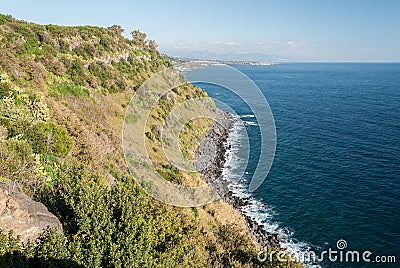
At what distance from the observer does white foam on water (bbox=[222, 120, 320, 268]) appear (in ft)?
99.5

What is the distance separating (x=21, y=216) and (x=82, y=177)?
16.2 ft

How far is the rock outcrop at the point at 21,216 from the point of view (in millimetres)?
10914

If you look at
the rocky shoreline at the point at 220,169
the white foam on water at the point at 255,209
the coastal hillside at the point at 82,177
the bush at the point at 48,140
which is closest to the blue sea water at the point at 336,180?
the white foam on water at the point at 255,209

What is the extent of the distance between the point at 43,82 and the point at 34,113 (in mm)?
11197

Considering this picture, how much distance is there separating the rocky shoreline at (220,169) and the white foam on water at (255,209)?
1.85ft

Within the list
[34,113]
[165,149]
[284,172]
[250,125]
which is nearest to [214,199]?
[165,149]

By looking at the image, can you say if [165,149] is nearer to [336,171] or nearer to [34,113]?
[34,113]

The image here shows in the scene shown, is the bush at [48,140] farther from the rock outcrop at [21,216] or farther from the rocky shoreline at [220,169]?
the rocky shoreline at [220,169]

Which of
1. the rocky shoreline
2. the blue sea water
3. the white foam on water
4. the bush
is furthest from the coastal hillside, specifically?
the blue sea water

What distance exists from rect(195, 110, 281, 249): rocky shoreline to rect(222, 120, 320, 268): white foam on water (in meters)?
0.57

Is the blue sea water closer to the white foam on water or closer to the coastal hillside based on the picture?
the white foam on water

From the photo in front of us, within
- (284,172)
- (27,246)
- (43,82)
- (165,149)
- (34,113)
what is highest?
(43,82)

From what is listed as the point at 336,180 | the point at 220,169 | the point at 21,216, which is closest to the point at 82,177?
the point at 21,216

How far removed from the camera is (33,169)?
16.4m
